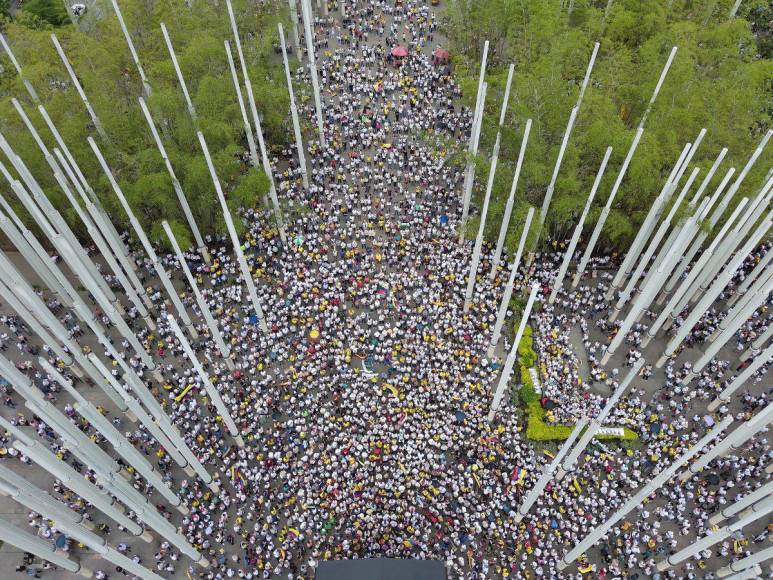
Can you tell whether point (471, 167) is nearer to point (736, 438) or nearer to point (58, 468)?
point (736, 438)

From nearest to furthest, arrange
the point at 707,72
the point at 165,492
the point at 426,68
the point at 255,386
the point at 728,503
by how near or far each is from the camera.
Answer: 1. the point at 165,492
2. the point at 728,503
3. the point at 255,386
4. the point at 707,72
5. the point at 426,68

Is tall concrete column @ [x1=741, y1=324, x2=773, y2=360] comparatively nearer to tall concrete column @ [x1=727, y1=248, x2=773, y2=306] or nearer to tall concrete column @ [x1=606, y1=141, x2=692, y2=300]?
tall concrete column @ [x1=727, y1=248, x2=773, y2=306]

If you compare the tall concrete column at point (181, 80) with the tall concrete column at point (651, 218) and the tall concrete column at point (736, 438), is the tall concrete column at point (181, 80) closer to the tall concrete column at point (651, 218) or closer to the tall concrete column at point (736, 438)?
the tall concrete column at point (651, 218)

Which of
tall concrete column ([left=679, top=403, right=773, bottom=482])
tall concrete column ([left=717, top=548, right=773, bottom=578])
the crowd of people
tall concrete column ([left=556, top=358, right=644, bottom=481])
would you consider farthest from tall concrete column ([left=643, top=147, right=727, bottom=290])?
tall concrete column ([left=717, top=548, right=773, bottom=578])

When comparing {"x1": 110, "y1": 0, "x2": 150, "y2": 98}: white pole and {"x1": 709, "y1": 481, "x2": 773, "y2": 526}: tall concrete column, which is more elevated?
{"x1": 110, "y1": 0, "x2": 150, "y2": 98}: white pole

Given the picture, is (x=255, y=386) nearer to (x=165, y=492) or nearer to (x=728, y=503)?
(x=165, y=492)

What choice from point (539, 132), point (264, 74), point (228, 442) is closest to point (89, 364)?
point (228, 442)

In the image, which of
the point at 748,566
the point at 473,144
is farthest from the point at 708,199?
the point at 748,566
